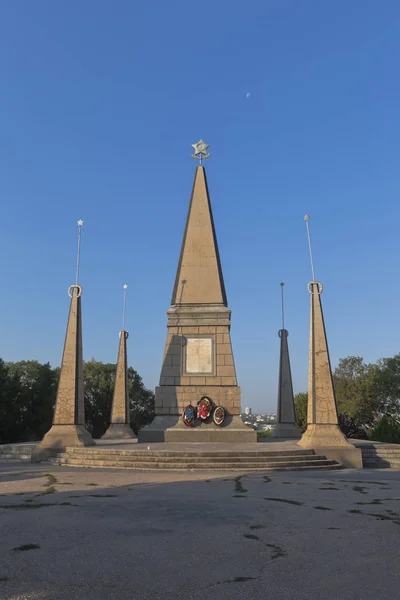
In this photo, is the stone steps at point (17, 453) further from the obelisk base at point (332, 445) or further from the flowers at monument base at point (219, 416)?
the obelisk base at point (332, 445)

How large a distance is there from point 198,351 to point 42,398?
72.3 ft

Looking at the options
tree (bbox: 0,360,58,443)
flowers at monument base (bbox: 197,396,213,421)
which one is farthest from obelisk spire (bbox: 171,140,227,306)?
tree (bbox: 0,360,58,443)

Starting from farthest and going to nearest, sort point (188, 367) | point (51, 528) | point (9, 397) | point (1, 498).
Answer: point (9, 397) → point (188, 367) → point (1, 498) → point (51, 528)

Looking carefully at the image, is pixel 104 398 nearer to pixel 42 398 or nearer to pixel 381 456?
pixel 42 398

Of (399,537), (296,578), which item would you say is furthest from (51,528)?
(399,537)

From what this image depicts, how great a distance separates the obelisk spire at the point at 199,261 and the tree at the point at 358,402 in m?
25.9

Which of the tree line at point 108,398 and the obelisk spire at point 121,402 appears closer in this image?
the obelisk spire at point 121,402

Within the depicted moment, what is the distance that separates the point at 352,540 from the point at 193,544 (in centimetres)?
181

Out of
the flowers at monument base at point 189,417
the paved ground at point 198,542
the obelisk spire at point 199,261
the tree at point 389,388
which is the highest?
the obelisk spire at point 199,261

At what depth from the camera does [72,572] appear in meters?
4.10

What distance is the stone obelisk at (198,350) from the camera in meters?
18.2

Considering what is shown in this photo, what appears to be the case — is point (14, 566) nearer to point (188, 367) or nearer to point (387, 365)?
point (188, 367)

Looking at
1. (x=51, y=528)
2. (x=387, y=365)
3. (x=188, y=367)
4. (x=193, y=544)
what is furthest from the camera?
(x=387, y=365)

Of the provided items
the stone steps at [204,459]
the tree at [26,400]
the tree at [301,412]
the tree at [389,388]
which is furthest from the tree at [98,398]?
the stone steps at [204,459]
